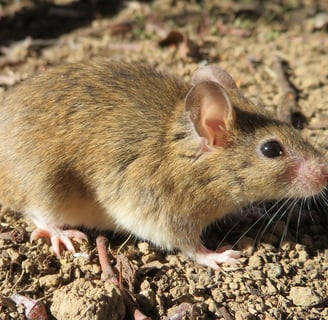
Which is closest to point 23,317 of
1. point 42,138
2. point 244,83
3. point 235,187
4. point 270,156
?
point 42,138

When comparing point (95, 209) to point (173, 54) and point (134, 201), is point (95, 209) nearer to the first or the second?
point (134, 201)

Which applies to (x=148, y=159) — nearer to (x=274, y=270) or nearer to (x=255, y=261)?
(x=255, y=261)

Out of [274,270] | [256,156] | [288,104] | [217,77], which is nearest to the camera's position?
[256,156]

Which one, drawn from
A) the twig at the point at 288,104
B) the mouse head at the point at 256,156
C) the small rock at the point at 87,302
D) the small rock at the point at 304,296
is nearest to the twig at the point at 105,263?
the small rock at the point at 87,302

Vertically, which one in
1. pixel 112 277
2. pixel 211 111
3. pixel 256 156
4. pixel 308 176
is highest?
pixel 211 111

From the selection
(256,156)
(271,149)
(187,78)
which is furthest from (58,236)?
(187,78)

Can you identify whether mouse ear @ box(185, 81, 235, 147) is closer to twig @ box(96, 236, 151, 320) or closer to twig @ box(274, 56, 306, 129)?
twig @ box(96, 236, 151, 320)
